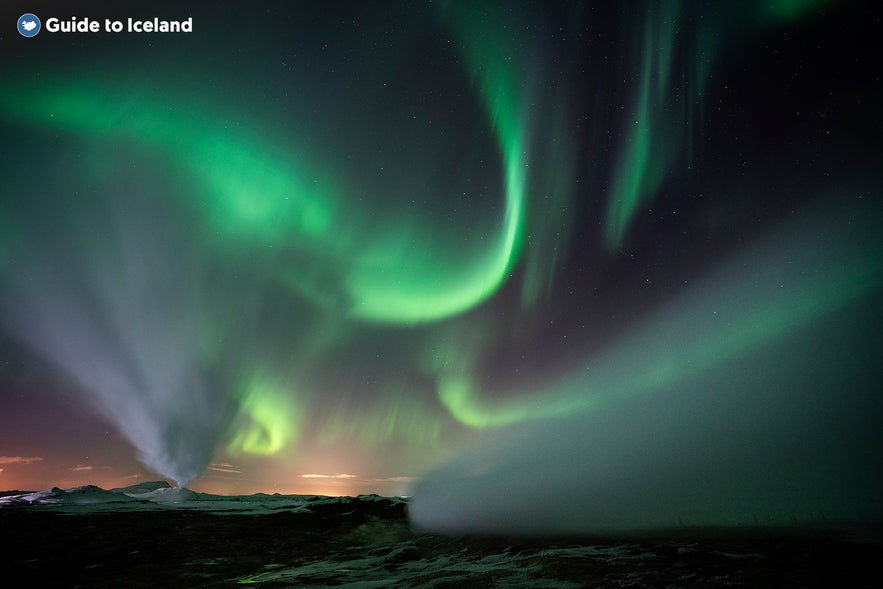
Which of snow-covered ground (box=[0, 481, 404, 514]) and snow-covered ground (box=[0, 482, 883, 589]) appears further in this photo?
snow-covered ground (box=[0, 481, 404, 514])

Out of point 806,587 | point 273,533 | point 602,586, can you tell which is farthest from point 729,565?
point 273,533

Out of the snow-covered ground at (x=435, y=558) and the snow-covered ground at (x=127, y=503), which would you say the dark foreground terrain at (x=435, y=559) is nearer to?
the snow-covered ground at (x=435, y=558)

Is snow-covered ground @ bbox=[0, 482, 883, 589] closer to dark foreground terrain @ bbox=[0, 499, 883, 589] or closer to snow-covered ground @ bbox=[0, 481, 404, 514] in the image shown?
dark foreground terrain @ bbox=[0, 499, 883, 589]

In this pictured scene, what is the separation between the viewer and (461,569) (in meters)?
23.3

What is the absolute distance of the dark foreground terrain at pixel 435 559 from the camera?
704 inches

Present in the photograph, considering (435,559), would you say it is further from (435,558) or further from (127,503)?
(127,503)

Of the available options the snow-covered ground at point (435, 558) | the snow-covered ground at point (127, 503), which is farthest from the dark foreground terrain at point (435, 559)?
the snow-covered ground at point (127, 503)

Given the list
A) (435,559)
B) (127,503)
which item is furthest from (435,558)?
(127,503)

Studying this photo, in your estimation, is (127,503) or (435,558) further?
(127,503)

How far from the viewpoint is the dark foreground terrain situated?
17875mm

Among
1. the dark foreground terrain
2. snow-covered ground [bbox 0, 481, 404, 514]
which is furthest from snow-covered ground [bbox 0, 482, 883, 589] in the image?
snow-covered ground [bbox 0, 481, 404, 514]

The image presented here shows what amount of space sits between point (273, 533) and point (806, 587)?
152 ft

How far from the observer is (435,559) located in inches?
1103

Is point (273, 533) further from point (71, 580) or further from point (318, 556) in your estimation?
point (71, 580)
